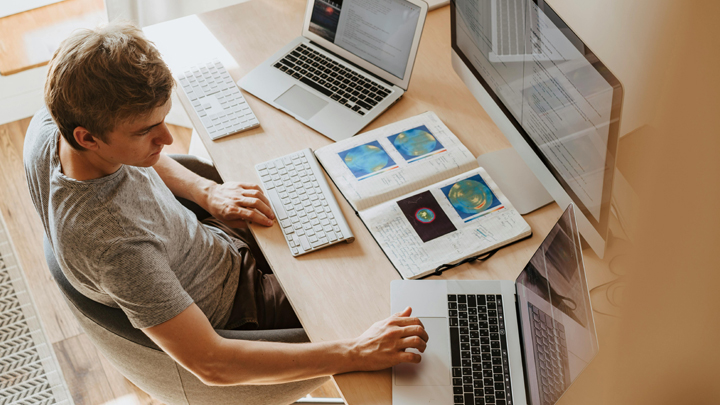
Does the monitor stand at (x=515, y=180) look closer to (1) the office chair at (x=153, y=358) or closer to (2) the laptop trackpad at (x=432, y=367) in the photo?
(2) the laptop trackpad at (x=432, y=367)

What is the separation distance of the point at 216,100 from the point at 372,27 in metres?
0.44

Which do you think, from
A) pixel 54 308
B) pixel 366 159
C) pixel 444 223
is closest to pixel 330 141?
pixel 366 159

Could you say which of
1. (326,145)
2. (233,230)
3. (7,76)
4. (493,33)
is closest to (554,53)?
(493,33)

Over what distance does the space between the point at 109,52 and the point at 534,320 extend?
32.4 inches

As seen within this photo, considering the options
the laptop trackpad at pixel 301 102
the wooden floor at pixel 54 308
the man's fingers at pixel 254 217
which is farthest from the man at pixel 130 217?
the wooden floor at pixel 54 308

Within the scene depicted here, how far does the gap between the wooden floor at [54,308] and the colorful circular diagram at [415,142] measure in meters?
0.85

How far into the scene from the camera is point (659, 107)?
0.11m

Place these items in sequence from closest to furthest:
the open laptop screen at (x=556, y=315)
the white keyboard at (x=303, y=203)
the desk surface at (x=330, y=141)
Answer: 1. the open laptop screen at (x=556, y=315)
2. the desk surface at (x=330, y=141)
3. the white keyboard at (x=303, y=203)

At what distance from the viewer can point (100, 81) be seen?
35.8 inches

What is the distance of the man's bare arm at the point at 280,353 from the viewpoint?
99 centimetres

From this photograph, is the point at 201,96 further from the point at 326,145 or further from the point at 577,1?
the point at 577,1

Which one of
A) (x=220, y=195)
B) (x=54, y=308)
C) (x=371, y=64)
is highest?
(x=371, y=64)

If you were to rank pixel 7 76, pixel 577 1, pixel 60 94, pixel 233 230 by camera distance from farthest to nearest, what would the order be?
pixel 7 76 < pixel 233 230 < pixel 577 1 < pixel 60 94

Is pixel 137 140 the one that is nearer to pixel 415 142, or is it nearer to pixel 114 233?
pixel 114 233
